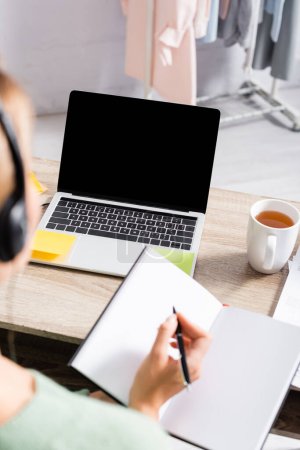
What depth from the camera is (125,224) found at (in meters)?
1.40

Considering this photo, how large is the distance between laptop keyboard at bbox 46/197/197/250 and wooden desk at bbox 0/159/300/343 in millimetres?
58

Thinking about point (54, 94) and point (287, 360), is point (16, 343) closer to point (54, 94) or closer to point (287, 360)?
point (287, 360)

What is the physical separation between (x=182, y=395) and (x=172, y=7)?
179 cm

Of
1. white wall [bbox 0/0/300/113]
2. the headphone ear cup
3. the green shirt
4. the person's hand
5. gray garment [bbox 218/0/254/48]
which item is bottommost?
white wall [bbox 0/0/300/113]

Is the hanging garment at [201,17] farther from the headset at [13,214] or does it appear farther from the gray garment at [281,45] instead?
the headset at [13,214]

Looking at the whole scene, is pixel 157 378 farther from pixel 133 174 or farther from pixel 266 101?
pixel 266 101

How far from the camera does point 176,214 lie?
1.42 meters

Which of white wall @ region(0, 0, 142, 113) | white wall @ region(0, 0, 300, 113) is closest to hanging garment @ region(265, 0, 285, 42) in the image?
white wall @ region(0, 0, 300, 113)

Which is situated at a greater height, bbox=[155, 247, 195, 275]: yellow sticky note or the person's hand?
the person's hand

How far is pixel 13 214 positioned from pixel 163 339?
0.40 metres

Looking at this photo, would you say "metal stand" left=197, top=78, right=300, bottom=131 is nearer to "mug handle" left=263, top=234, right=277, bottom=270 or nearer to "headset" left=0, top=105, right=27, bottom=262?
"mug handle" left=263, top=234, right=277, bottom=270

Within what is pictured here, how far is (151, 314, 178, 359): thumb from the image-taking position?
1.01 meters

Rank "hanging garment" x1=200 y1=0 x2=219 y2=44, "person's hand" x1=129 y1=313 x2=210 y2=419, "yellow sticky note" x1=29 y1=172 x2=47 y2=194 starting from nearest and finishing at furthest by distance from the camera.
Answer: "person's hand" x1=129 y1=313 x2=210 y2=419
"yellow sticky note" x1=29 y1=172 x2=47 y2=194
"hanging garment" x1=200 y1=0 x2=219 y2=44

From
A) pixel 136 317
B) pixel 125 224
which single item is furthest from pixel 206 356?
pixel 125 224
